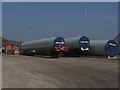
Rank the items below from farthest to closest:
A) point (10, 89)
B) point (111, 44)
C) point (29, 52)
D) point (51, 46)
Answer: point (29, 52) → point (51, 46) → point (111, 44) → point (10, 89)

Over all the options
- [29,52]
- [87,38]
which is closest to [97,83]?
[87,38]

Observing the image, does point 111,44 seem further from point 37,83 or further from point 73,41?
point 37,83

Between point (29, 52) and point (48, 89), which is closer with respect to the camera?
point (48, 89)

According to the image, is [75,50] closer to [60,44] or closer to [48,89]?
[60,44]

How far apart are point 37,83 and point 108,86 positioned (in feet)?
10.6

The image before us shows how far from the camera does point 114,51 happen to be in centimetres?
4547

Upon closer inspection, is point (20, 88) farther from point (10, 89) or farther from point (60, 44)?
point (60, 44)

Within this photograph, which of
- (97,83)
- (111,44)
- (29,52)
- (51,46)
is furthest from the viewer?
(29,52)

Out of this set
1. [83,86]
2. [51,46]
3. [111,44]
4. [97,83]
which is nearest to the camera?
[83,86]

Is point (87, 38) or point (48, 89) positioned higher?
point (87, 38)

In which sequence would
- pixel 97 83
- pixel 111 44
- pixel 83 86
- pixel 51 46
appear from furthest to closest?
pixel 51 46
pixel 111 44
pixel 97 83
pixel 83 86

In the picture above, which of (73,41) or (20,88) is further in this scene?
(73,41)

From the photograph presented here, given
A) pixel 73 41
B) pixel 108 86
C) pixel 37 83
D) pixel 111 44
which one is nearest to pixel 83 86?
pixel 108 86

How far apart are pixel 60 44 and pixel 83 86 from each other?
35.4 m
